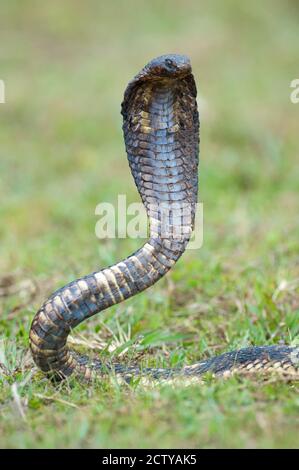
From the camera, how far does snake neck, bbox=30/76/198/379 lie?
3293 millimetres

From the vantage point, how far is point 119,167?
8.97 m

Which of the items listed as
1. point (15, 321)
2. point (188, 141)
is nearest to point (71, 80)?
point (15, 321)

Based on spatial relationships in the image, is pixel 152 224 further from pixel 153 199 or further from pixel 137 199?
pixel 137 199

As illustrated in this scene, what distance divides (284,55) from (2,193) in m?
6.79

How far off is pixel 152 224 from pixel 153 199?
0.35 feet

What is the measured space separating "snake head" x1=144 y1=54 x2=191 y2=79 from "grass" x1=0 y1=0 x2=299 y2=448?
123 cm

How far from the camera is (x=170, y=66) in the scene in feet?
10.3

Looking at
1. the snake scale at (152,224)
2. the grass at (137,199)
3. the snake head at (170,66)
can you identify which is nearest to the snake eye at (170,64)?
the snake head at (170,66)

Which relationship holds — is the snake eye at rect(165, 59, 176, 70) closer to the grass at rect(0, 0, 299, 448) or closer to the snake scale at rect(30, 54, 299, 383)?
the snake scale at rect(30, 54, 299, 383)

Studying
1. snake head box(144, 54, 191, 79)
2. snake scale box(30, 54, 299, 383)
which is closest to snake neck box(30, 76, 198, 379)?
snake scale box(30, 54, 299, 383)

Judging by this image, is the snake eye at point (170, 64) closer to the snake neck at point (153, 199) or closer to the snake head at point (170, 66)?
the snake head at point (170, 66)

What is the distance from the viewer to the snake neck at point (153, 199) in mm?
3293

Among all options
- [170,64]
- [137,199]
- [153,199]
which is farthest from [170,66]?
[137,199]
